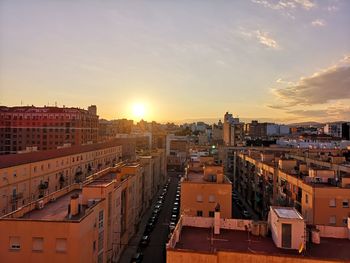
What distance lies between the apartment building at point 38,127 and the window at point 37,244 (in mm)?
73838

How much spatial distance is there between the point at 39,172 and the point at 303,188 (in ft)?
103

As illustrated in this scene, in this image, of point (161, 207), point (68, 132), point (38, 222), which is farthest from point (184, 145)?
point (38, 222)

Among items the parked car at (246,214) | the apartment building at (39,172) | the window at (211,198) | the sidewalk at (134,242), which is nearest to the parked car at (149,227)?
the sidewalk at (134,242)

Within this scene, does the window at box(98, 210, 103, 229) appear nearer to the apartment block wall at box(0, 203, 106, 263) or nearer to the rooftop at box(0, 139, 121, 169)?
the apartment block wall at box(0, 203, 106, 263)

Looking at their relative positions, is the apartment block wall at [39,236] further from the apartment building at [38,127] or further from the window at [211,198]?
the apartment building at [38,127]

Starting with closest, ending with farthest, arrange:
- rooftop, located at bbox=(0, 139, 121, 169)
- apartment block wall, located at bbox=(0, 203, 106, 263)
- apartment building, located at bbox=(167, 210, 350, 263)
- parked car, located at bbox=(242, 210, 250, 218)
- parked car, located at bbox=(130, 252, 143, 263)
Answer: apartment building, located at bbox=(167, 210, 350, 263)
apartment block wall, located at bbox=(0, 203, 106, 263)
parked car, located at bbox=(130, 252, 143, 263)
rooftop, located at bbox=(0, 139, 121, 169)
parked car, located at bbox=(242, 210, 250, 218)

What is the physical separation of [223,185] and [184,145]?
9835cm

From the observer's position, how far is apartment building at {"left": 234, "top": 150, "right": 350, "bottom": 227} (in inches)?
1141

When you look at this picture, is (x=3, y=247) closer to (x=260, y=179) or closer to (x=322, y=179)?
(x=322, y=179)

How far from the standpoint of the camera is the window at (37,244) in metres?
20.0

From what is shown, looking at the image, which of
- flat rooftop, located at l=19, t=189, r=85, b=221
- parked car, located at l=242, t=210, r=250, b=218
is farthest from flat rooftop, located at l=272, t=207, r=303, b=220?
parked car, located at l=242, t=210, r=250, b=218

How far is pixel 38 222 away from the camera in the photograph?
19906 millimetres

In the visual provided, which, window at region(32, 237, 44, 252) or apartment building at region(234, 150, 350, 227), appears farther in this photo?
apartment building at region(234, 150, 350, 227)

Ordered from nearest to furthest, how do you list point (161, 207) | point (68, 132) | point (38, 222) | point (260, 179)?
point (38, 222)
point (260, 179)
point (161, 207)
point (68, 132)
